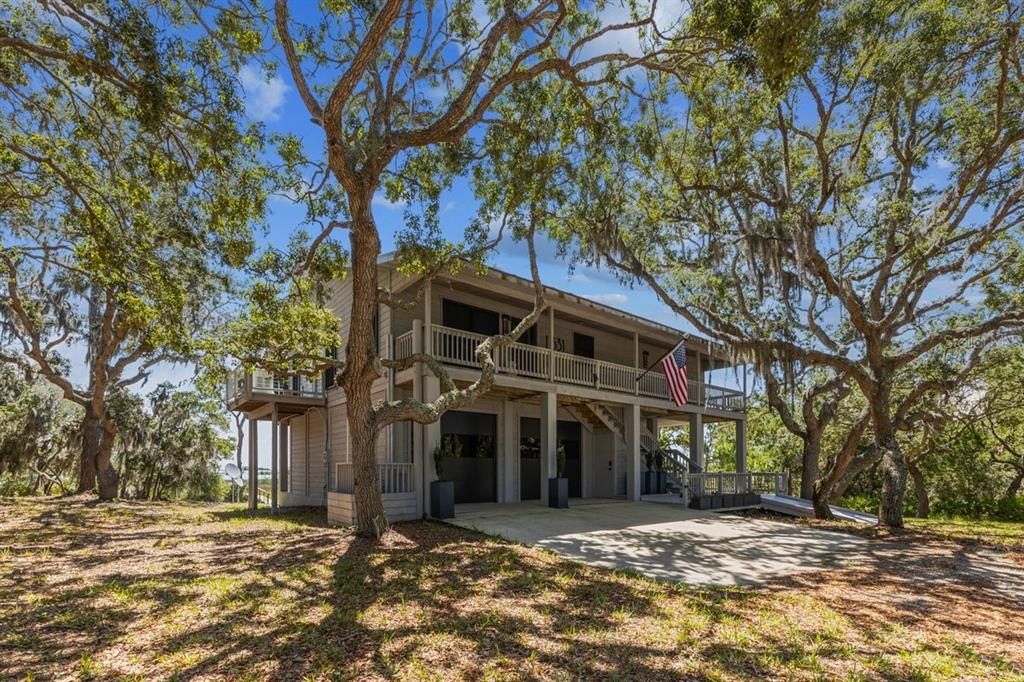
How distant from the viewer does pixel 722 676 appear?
4.33 meters

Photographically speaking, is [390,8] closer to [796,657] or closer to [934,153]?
[796,657]

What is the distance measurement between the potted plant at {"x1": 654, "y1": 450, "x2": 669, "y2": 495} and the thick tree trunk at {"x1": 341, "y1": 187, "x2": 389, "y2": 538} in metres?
10.7

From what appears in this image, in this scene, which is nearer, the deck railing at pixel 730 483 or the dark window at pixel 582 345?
the deck railing at pixel 730 483

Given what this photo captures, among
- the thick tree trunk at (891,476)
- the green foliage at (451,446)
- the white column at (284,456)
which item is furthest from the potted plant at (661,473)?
the white column at (284,456)

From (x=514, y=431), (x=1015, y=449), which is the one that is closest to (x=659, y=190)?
(x=514, y=431)

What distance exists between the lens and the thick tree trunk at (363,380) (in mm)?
9602

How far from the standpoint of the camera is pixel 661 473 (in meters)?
18.0

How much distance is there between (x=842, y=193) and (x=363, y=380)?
1178 cm

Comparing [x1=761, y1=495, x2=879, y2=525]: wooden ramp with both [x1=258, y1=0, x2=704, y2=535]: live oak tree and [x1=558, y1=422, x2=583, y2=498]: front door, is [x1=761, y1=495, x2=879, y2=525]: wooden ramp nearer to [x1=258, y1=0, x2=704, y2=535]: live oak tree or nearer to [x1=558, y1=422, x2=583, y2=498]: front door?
[x1=558, y1=422, x2=583, y2=498]: front door

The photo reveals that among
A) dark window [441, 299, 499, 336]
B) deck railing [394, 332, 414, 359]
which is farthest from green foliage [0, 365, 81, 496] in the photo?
dark window [441, 299, 499, 336]

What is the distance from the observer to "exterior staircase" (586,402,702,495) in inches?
661

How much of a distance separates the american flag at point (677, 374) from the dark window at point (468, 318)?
488 centimetres

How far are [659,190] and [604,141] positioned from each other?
355 centimetres

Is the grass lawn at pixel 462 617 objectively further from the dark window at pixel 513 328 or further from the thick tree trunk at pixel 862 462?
the dark window at pixel 513 328
